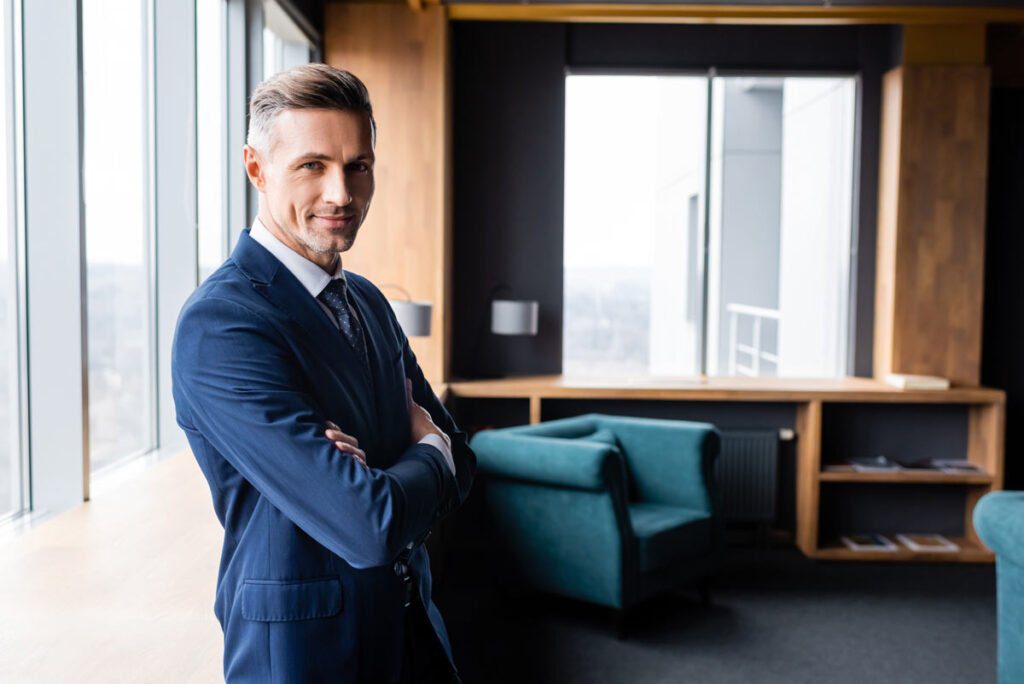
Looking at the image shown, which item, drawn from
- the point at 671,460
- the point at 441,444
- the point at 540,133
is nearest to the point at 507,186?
the point at 540,133

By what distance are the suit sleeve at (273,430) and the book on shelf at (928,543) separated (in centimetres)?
456

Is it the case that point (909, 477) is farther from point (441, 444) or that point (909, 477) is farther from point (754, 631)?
point (441, 444)

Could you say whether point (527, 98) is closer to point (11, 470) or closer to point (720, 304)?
point (720, 304)

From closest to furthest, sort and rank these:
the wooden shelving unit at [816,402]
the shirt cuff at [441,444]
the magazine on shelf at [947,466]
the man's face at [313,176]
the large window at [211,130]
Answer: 1. the man's face at [313,176]
2. the shirt cuff at [441,444]
3. the large window at [211,130]
4. the wooden shelving unit at [816,402]
5. the magazine on shelf at [947,466]

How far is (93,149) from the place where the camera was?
288 cm

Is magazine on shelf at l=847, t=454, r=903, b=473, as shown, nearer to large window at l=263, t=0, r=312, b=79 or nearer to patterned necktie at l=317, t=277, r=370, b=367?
large window at l=263, t=0, r=312, b=79

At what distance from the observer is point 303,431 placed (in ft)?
3.70

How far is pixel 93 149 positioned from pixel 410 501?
2.18 metres

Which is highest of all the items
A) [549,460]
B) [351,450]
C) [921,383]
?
[351,450]

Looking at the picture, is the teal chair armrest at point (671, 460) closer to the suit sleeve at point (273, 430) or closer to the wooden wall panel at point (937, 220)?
the wooden wall panel at point (937, 220)

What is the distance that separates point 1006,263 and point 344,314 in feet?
17.2

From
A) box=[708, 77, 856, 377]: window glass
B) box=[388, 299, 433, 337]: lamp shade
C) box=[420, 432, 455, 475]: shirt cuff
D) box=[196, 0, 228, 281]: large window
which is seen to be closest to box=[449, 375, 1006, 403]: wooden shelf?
box=[388, 299, 433, 337]: lamp shade

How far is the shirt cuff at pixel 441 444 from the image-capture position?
1.39 meters

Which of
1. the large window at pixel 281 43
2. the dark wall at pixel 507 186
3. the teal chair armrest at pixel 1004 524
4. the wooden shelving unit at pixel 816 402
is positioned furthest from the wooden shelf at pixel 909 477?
the large window at pixel 281 43
